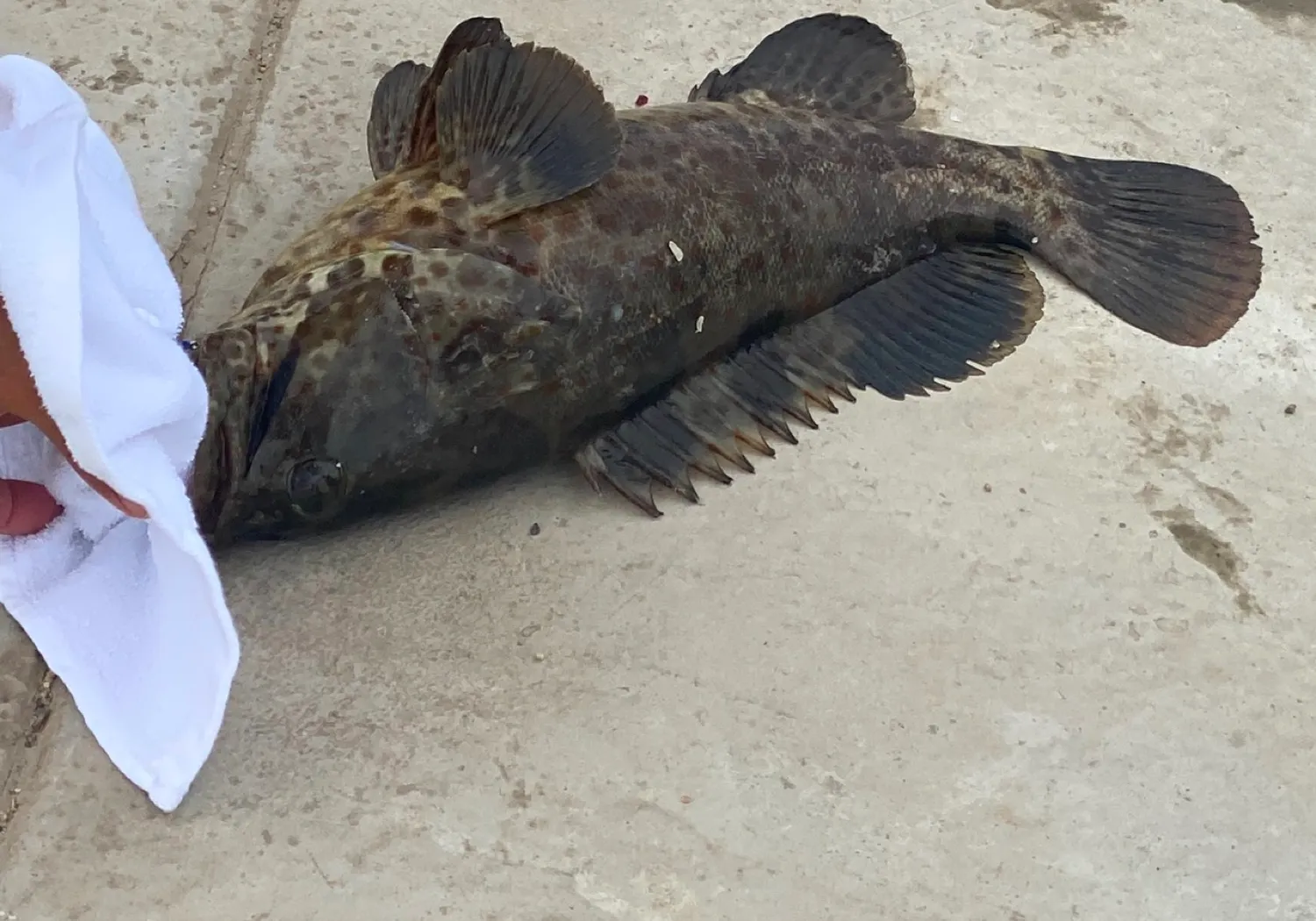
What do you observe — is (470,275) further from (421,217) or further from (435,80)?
(435,80)

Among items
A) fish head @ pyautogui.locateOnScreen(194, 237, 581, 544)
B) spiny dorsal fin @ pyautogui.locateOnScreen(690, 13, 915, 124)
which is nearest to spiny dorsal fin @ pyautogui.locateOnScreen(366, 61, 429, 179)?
fish head @ pyautogui.locateOnScreen(194, 237, 581, 544)

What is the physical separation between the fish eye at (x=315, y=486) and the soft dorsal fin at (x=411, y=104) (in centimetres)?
78

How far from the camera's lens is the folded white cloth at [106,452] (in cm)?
177

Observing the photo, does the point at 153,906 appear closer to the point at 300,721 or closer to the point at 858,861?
the point at 300,721

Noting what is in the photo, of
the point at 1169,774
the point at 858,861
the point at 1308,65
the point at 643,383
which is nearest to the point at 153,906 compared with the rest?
the point at 858,861

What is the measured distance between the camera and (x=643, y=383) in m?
2.68

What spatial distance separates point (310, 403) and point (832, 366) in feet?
4.17

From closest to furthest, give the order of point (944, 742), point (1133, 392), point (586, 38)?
1. point (944, 742)
2. point (1133, 392)
3. point (586, 38)

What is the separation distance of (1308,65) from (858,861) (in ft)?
10.5

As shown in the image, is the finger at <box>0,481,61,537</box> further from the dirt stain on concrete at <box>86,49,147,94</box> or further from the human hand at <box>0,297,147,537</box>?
the dirt stain on concrete at <box>86,49,147,94</box>

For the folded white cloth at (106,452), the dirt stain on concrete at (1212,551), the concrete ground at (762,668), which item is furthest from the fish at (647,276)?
the dirt stain on concrete at (1212,551)

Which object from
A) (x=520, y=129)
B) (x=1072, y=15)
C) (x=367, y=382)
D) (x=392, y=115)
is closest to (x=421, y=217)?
(x=520, y=129)

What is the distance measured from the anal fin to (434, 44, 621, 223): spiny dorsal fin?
55 cm

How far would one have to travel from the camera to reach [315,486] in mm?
2326
